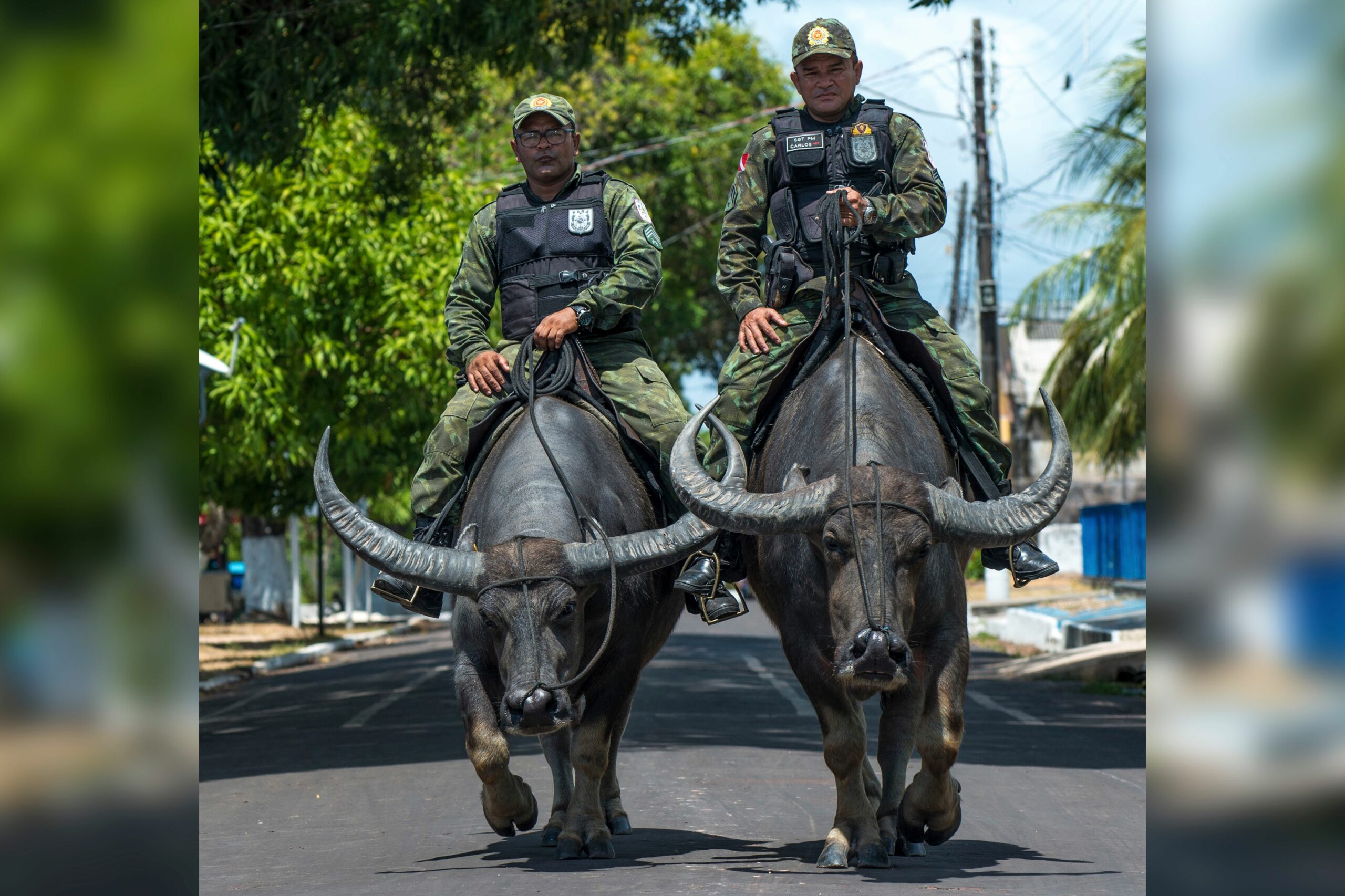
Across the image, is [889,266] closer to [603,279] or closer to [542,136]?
[603,279]

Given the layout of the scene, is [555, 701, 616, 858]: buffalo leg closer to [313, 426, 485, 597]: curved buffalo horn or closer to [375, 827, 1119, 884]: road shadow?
[375, 827, 1119, 884]: road shadow

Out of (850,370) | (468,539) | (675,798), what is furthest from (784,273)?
(675,798)

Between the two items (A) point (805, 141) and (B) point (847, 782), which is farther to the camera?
(A) point (805, 141)

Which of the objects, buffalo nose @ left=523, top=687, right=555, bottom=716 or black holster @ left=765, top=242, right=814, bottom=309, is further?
black holster @ left=765, top=242, right=814, bottom=309

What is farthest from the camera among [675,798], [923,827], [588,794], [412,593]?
[675,798]

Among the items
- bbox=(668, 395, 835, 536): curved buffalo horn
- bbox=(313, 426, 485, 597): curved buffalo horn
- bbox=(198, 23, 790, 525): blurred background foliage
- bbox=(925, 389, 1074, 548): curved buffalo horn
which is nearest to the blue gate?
bbox=(198, 23, 790, 525): blurred background foliage

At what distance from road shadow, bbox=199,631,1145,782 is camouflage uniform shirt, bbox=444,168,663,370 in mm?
5052

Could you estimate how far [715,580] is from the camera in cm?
795

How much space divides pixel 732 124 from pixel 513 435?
2402cm

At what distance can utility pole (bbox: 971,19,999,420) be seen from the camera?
3005cm

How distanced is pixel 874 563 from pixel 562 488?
1.78 m

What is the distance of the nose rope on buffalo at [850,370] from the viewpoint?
673 centimetres

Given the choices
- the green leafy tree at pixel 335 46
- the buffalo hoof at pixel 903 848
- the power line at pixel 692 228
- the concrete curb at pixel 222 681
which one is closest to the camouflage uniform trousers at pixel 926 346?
the buffalo hoof at pixel 903 848
